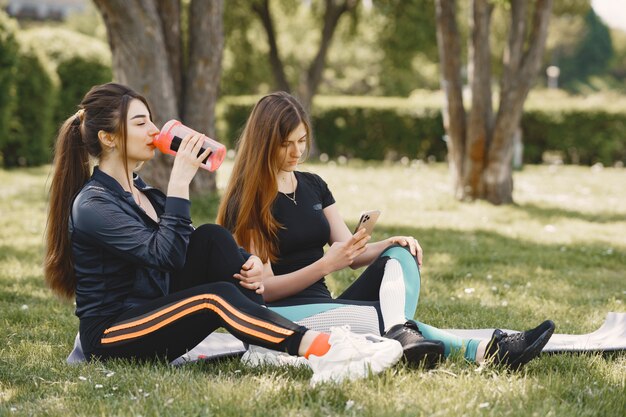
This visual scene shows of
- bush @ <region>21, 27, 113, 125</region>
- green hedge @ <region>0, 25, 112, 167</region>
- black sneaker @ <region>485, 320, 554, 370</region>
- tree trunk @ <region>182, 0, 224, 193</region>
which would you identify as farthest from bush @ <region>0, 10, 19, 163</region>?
black sneaker @ <region>485, 320, 554, 370</region>

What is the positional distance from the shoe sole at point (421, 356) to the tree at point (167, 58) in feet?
16.9

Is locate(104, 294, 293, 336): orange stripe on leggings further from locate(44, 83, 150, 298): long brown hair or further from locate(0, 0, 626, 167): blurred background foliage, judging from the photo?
locate(0, 0, 626, 167): blurred background foliage

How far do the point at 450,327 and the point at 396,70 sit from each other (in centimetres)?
1658

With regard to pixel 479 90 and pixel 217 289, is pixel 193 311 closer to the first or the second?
pixel 217 289

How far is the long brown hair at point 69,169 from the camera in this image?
343 cm

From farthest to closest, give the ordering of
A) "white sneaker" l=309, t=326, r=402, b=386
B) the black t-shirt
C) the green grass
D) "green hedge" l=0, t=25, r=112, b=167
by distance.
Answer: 1. "green hedge" l=0, t=25, r=112, b=167
2. the black t-shirt
3. "white sneaker" l=309, t=326, r=402, b=386
4. the green grass

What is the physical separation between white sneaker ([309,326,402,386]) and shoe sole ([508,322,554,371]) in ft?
1.70

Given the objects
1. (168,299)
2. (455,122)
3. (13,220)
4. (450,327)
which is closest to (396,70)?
(455,122)

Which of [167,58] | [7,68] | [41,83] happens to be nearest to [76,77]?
[41,83]

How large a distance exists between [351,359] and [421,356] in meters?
0.31

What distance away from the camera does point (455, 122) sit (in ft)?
33.7

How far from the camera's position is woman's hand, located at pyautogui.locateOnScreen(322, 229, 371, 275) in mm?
3693

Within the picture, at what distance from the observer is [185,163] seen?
11.0 ft

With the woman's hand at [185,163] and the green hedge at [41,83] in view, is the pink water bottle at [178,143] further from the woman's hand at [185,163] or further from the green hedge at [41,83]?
the green hedge at [41,83]
